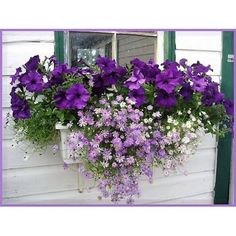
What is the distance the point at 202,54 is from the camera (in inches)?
74.2

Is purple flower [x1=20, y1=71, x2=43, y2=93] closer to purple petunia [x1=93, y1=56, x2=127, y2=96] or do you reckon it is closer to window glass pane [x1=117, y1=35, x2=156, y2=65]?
purple petunia [x1=93, y1=56, x2=127, y2=96]

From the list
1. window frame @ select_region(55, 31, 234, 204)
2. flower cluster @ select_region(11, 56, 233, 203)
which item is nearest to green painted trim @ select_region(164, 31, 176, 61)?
window frame @ select_region(55, 31, 234, 204)

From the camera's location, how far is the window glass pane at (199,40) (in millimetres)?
1819

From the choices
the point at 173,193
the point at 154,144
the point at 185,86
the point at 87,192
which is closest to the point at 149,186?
the point at 173,193

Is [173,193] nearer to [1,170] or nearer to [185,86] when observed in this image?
[185,86]

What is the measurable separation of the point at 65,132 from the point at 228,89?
105cm

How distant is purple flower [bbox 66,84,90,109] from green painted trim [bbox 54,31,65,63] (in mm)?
337

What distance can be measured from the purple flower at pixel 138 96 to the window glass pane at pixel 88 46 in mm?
407

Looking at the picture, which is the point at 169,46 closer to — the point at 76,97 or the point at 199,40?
the point at 199,40

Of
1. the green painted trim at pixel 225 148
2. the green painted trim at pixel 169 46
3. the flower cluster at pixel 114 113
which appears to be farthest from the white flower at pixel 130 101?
Answer: the green painted trim at pixel 225 148

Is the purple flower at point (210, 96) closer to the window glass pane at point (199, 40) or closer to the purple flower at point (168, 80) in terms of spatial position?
the purple flower at point (168, 80)

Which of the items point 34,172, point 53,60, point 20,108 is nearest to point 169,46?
point 53,60

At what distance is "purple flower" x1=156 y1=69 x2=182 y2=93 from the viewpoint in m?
1.39

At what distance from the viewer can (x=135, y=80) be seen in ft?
4.60
